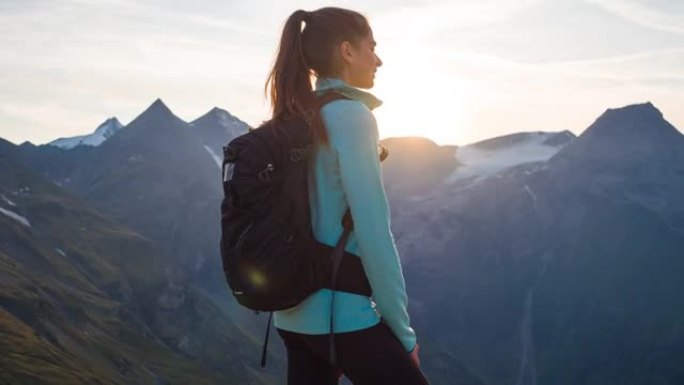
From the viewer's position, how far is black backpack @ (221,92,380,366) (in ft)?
24.9

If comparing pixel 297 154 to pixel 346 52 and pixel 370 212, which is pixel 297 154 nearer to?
pixel 370 212

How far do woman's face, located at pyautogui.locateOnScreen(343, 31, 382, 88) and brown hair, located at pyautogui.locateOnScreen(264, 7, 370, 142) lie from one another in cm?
7

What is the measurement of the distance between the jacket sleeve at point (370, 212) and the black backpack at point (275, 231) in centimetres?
23

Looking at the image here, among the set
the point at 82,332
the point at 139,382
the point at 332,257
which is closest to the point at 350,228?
the point at 332,257

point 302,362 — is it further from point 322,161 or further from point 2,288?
point 2,288

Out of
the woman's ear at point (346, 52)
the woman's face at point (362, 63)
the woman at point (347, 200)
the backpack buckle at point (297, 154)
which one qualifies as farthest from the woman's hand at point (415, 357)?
the woman's ear at point (346, 52)

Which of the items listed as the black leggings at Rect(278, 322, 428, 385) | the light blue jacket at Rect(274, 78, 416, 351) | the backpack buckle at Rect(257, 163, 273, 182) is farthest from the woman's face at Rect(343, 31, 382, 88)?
the black leggings at Rect(278, 322, 428, 385)

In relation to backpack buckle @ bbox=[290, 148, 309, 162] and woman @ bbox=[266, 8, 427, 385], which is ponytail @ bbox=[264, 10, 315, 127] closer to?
woman @ bbox=[266, 8, 427, 385]

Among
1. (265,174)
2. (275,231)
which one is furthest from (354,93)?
(275,231)

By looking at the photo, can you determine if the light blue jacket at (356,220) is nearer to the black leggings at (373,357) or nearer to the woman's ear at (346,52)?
the black leggings at (373,357)

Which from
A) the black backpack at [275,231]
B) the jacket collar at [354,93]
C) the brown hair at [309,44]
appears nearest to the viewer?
the black backpack at [275,231]

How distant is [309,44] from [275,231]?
2103 mm

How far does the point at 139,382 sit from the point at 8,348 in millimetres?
33031

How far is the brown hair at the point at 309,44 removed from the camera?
8453 millimetres
